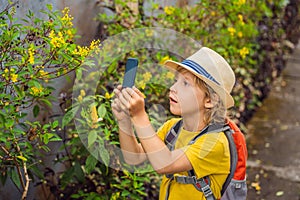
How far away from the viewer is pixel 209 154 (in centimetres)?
231

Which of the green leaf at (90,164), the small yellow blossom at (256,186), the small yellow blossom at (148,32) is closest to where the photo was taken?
the green leaf at (90,164)

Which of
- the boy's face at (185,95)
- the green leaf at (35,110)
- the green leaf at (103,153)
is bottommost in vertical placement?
the green leaf at (103,153)

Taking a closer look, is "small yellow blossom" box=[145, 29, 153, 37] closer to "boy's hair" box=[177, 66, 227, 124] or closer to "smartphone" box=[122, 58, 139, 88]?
"boy's hair" box=[177, 66, 227, 124]

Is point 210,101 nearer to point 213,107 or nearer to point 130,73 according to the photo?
point 213,107

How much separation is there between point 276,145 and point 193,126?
2717mm

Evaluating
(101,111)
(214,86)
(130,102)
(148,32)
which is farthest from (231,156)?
(148,32)

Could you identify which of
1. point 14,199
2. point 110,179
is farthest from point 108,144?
point 14,199

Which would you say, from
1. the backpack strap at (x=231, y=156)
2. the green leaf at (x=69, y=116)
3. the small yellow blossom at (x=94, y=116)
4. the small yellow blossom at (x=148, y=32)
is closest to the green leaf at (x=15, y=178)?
the green leaf at (x=69, y=116)

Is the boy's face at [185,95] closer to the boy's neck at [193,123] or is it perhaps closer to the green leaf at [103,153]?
the boy's neck at [193,123]

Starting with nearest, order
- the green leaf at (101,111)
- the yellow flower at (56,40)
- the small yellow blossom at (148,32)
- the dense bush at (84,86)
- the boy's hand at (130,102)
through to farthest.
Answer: the boy's hand at (130,102) → the yellow flower at (56,40) → the dense bush at (84,86) → the green leaf at (101,111) → the small yellow blossom at (148,32)

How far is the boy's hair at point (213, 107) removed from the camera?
7.55 feet

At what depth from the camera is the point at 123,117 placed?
7.32ft

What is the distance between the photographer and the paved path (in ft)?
13.8

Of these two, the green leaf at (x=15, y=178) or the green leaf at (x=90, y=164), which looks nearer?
the green leaf at (x=15, y=178)
